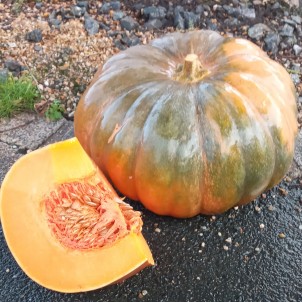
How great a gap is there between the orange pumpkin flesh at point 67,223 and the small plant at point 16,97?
99cm

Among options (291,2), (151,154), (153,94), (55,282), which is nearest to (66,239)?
(55,282)

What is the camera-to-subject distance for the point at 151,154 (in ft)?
6.75

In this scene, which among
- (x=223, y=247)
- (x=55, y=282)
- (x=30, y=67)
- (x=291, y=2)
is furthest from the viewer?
(x=291, y=2)

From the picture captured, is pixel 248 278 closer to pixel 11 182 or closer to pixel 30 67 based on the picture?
pixel 11 182

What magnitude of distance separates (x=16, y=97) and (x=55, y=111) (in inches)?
8.7

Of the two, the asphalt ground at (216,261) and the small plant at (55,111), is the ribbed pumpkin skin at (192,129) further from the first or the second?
the small plant at (55,111)

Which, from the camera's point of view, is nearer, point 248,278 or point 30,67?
point 248,278

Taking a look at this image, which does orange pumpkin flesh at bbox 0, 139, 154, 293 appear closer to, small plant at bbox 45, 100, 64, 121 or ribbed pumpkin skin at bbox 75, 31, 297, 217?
ribbed pumpkin skin at bbox 75, 31, 297, 217

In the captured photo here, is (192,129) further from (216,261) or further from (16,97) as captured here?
(16,97)

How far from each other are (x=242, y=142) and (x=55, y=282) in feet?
2.65

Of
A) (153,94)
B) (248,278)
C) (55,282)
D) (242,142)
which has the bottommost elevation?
(248,278)

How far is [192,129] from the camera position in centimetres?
204

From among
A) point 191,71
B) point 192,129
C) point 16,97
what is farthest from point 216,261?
point 16,97

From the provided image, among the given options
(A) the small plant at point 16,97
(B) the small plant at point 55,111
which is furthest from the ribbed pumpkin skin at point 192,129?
(A) the small plant at point 16,97
